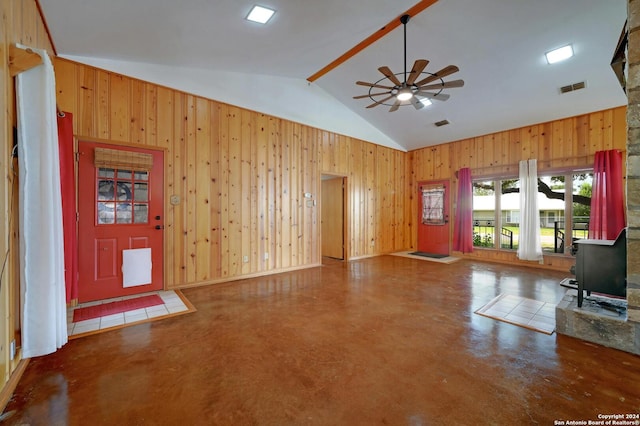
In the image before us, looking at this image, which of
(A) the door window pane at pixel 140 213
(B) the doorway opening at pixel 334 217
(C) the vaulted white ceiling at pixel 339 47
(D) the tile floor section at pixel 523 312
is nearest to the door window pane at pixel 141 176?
(A) the door window pane at pixel 140 213

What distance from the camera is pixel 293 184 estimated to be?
5.18 m

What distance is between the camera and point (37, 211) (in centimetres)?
197

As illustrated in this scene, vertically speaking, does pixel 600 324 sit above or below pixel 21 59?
below

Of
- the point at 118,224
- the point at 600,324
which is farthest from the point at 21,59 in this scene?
the point at 600,324

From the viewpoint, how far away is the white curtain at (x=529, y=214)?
5418mm

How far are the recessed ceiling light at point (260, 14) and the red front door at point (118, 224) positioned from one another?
2.23 metres

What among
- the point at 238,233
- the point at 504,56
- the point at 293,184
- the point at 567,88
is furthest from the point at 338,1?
the point at 567,88

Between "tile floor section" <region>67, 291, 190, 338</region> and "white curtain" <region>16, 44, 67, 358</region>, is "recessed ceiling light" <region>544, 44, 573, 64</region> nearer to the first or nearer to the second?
"white curtain" <region>16, 44, 67, 358</region>

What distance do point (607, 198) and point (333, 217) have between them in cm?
505

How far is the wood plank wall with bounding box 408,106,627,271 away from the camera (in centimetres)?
475

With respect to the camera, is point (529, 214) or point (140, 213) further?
point (529, 214)

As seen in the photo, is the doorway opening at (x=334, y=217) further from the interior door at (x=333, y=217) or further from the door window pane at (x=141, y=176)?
the door window pane at (x=141, y=176)

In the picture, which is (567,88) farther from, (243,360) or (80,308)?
(80,308)

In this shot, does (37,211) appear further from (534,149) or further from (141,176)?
(534,149)
